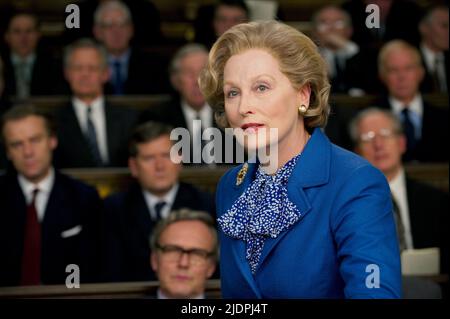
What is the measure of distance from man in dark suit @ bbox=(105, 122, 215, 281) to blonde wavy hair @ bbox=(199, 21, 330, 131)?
2.32 m

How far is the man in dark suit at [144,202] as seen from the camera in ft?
13.1

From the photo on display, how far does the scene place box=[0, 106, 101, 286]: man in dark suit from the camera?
392 centimetres

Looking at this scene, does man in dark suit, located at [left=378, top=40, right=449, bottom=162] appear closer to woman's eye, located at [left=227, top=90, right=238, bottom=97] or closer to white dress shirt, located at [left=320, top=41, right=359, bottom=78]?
white dress shirt, located at [left=320, top=41, right=359, bottom=78]

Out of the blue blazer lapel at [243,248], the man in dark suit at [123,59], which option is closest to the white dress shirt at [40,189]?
the man in dark suit at [123,59]

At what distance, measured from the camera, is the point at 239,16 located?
612cm

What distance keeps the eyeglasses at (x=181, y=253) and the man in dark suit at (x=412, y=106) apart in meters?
2.26

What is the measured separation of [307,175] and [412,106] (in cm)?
381

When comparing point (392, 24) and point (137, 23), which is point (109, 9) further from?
point (392, 24)

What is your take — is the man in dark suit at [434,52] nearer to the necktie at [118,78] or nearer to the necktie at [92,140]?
the necktie at [118,78]

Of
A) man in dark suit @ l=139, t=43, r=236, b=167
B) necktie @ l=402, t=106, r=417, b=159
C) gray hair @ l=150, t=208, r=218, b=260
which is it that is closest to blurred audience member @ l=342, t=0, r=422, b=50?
necktie @ l=402, t=106, r=417, b=159

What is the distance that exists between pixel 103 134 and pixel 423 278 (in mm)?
2494

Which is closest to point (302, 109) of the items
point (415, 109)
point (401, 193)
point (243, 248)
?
point (243, 248)

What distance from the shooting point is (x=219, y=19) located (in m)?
6.15

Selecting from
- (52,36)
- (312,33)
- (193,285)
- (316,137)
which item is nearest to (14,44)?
(52,36)
